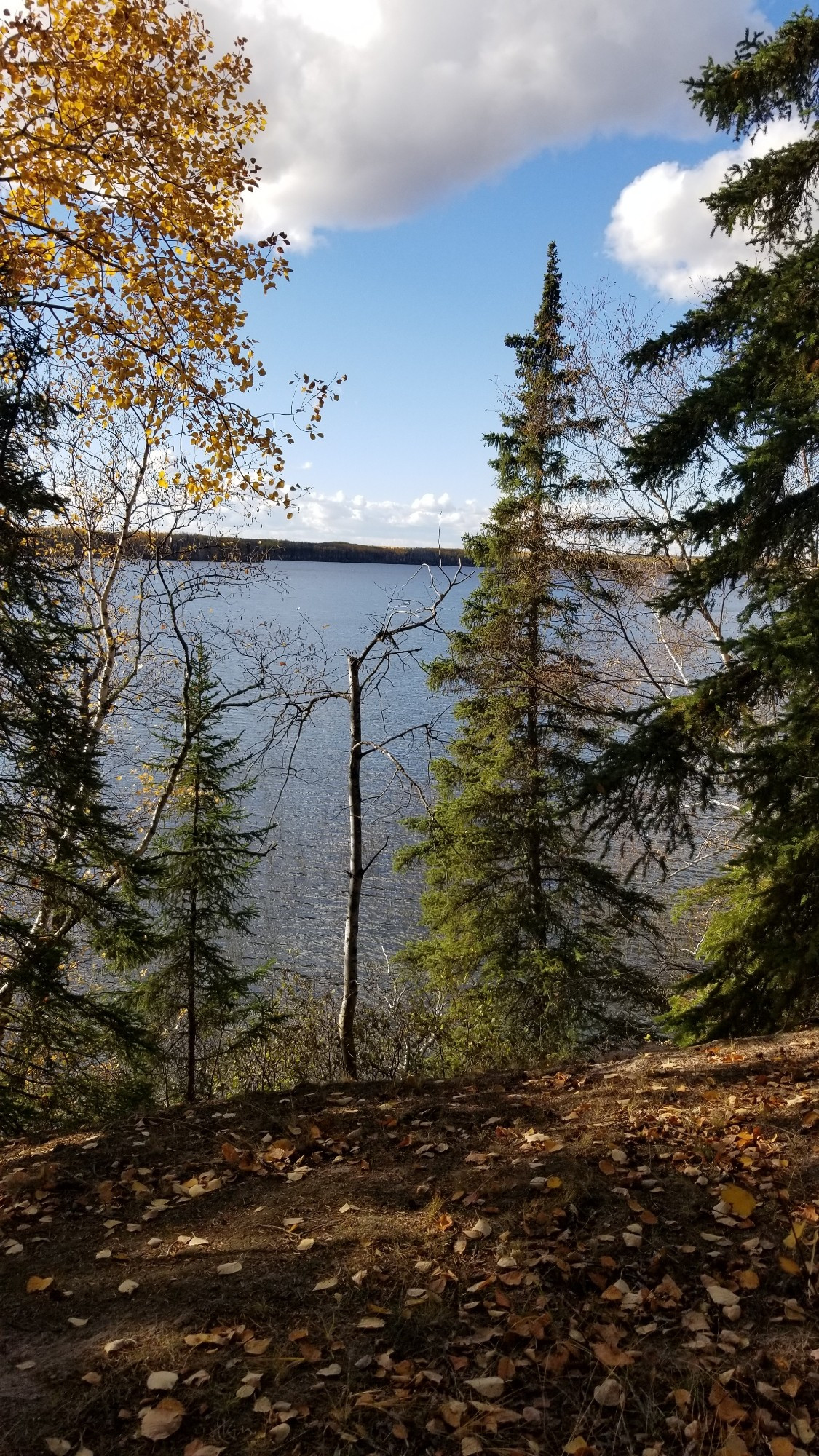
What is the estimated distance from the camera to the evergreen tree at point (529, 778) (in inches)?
540

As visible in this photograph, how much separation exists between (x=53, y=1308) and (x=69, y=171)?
792cm

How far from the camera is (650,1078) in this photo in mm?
5664

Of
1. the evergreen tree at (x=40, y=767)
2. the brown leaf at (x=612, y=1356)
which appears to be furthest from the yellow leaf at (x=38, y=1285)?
the evergreen tree at (x=40, y=767)

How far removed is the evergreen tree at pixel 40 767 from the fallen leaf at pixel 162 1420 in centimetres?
475

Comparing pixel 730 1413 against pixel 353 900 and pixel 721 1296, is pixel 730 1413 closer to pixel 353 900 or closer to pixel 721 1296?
pixel 721 1296

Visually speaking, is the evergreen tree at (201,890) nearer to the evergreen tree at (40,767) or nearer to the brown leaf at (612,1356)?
the evergreen tree at (40,767)

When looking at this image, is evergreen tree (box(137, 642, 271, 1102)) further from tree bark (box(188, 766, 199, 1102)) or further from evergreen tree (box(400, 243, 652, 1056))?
evergreen tree (box(400, 243, 652, 1056))

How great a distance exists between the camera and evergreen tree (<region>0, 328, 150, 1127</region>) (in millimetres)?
6656

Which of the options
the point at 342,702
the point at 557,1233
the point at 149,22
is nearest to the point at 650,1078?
the point at 557,1233

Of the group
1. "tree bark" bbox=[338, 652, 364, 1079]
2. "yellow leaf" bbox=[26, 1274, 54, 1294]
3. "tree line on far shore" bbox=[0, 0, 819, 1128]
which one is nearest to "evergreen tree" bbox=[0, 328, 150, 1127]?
"tree line on far shore" bbox=[0, 0, 819, 1128]

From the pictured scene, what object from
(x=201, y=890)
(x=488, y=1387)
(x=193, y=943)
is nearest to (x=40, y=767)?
(x=201, y=890)

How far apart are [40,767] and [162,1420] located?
5359mm

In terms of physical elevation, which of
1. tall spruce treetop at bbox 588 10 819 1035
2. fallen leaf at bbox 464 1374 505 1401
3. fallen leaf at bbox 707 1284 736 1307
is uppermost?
tall spruce treetop at bbox 588 10 819 1035

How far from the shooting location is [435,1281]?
11.4 ft
